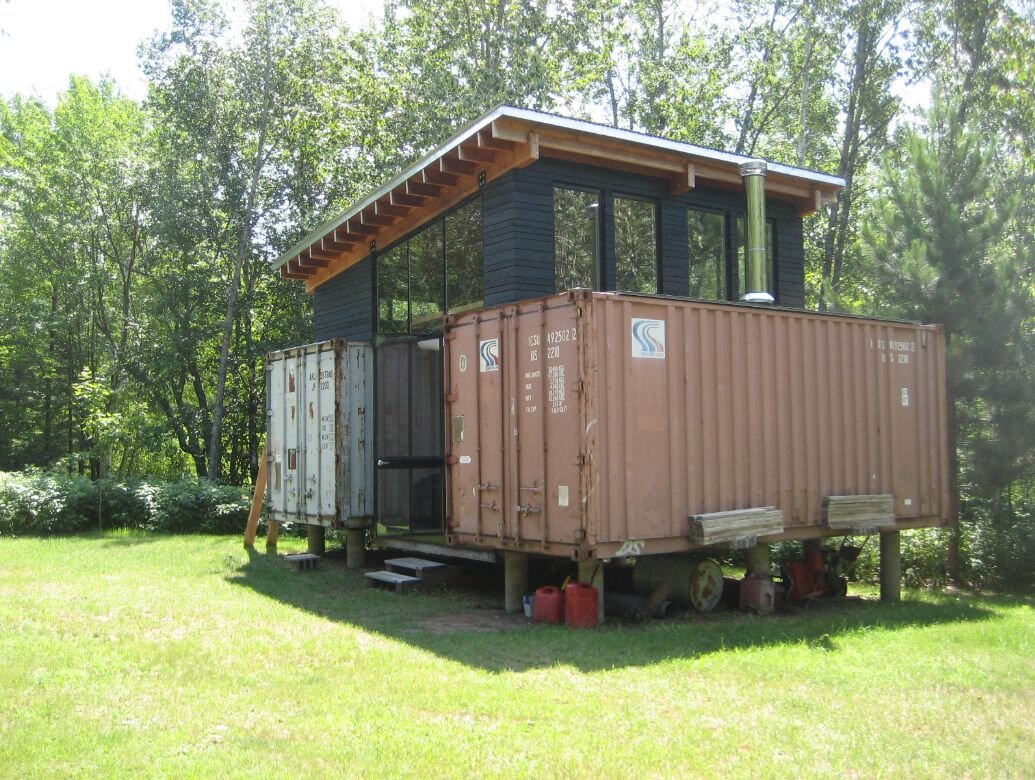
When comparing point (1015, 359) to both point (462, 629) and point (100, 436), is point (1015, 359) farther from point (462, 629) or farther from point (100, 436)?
point (100, 436)

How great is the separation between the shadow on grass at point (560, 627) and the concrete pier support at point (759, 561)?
53 cm

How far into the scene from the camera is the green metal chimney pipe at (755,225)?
12477mm

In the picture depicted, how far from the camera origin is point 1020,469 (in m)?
12.5

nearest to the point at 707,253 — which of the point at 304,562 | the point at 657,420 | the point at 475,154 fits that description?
the point at 475,154

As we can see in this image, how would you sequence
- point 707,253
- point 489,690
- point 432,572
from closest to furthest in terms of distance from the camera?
point 489,690 → point 432,572 → point 707,253

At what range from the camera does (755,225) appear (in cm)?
1253

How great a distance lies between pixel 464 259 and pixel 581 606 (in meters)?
5.22

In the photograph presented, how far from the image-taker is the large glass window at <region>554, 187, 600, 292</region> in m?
11.8

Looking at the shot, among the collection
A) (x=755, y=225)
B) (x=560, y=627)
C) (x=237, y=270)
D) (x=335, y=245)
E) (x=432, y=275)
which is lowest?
(x=560, y=627)

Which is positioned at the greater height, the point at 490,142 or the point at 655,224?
the point at 490,142

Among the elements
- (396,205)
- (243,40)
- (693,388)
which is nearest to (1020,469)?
(693,388)

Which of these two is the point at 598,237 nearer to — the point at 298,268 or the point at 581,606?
the point at 581,606

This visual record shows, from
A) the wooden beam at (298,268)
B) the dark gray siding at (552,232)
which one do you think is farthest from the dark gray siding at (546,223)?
the wooden beam at (298,268)

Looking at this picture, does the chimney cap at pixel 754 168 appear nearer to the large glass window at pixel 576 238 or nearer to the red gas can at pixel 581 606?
the large glass window at pixel 576 238
